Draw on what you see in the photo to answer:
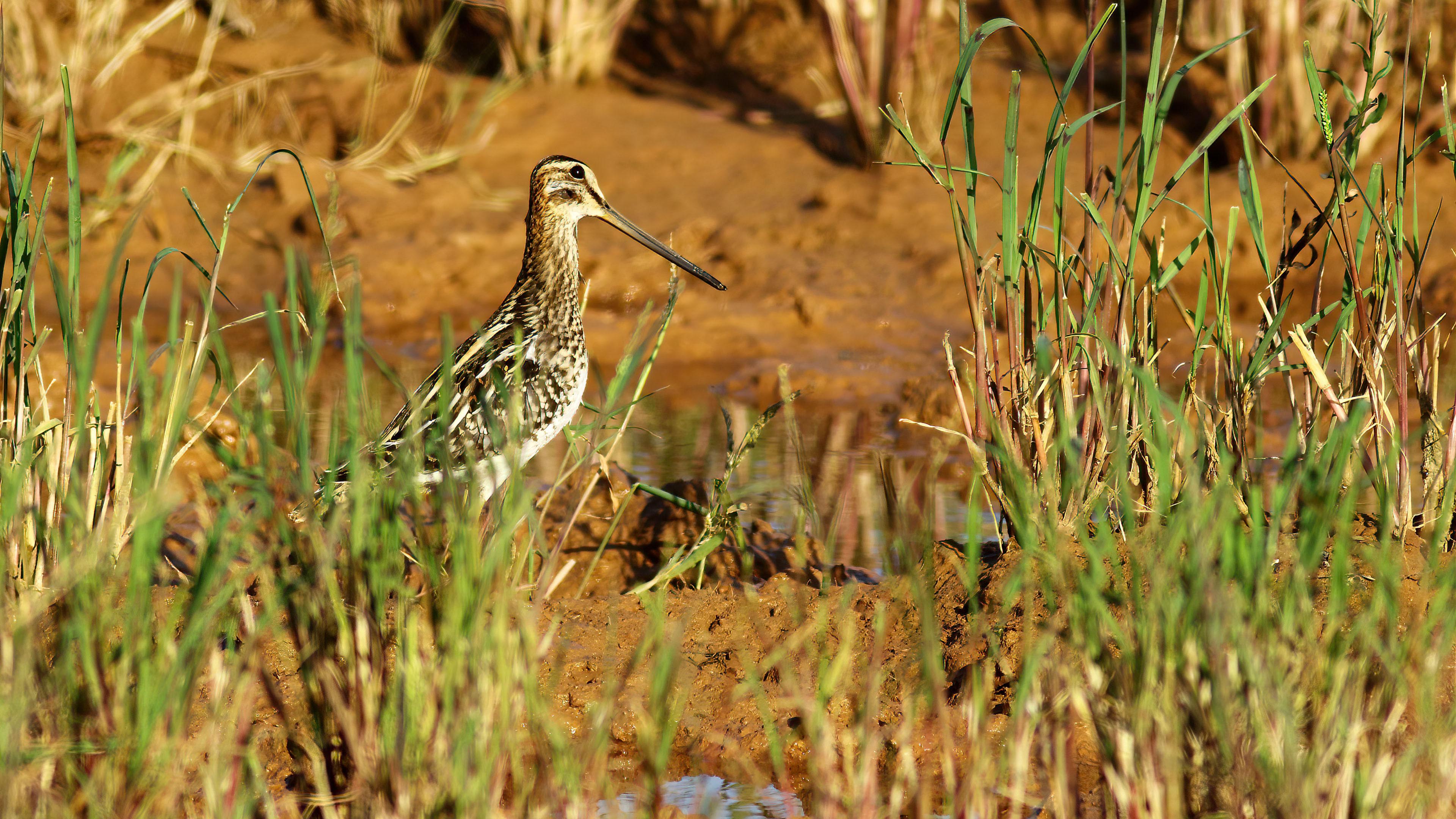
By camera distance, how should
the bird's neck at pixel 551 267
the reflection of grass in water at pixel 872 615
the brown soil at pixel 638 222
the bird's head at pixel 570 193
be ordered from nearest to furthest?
the reflection of grass in water at pixel 872 615 → the bird's neck at pixel 551 267 → the bird's head at pixel 570 193 → the brown soil at pixel 638 222

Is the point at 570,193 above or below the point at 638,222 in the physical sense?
above

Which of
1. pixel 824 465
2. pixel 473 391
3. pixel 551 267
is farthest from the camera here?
pixel 824 465

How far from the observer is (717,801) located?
2.96m

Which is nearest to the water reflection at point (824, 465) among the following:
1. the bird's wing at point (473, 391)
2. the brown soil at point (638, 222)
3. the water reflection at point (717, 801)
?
the brown soil at point (638, 222)

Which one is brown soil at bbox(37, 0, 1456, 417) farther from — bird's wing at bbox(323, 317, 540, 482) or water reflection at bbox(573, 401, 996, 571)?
bird's wing at bbox(323, 317, 540, 482)

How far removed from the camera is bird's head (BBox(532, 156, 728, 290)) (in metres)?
4.92

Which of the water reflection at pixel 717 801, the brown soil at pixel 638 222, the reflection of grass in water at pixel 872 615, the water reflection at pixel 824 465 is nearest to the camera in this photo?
the reflection of grass in water at pixel 872 615

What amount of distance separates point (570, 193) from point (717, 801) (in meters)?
2.50

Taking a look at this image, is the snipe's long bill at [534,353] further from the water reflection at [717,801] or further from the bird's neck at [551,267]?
the water reflection at [717,801]

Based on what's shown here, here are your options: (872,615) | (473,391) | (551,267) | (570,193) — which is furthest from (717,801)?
(570,193)

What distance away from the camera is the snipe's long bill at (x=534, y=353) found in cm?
Result: 399

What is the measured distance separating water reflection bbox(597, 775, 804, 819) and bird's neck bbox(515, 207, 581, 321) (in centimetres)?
182

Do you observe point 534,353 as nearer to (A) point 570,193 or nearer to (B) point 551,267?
(B) point 551,267

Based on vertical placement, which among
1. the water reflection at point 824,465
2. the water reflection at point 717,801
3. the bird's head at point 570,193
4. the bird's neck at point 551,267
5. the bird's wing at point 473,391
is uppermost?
the bird's head at point 570,193
